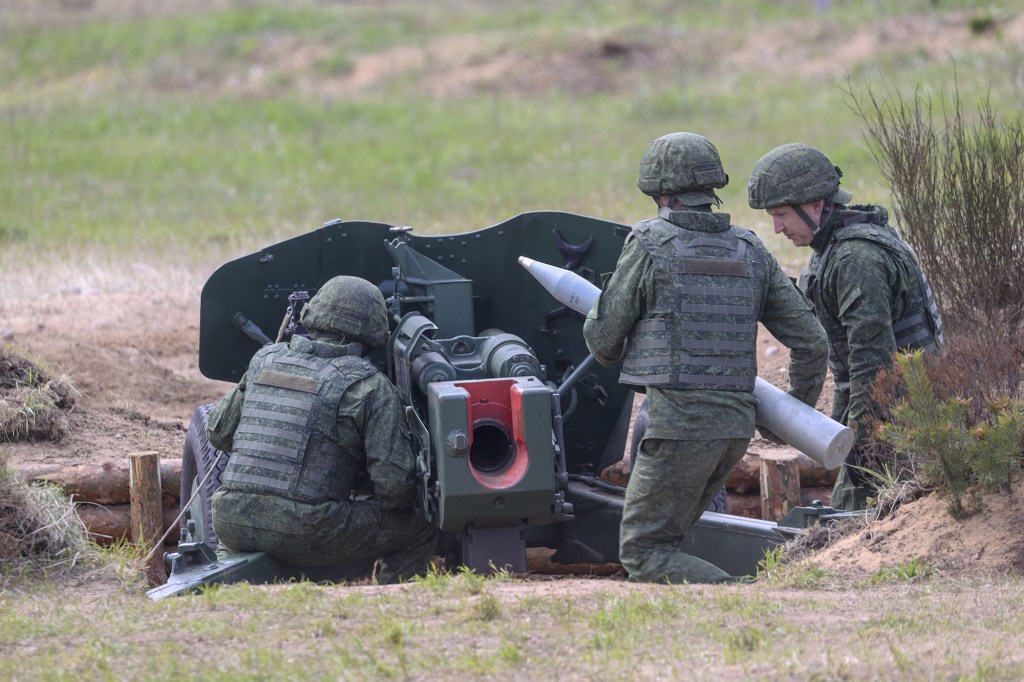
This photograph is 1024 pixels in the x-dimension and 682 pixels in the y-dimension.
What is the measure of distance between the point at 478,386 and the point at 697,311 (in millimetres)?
985

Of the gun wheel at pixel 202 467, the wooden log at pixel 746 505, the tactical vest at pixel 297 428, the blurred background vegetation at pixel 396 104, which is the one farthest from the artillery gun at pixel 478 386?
the blurred background vegetation at pixel 396 104

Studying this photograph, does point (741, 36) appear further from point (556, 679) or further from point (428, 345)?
point (556, 679)

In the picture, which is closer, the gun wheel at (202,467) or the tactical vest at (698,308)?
the tactical vest at (698,308)

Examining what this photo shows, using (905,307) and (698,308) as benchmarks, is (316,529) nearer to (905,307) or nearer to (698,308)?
(698,308)

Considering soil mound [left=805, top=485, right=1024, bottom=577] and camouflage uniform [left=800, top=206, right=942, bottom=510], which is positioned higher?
camouflage uniform [left=800, top=206, right=942, bottom=510]

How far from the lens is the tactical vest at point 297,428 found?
5969 millimetres

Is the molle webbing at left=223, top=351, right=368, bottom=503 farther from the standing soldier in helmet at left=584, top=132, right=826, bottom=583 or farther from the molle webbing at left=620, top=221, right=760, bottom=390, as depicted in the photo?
the molle webbing at left=620, top=221, right=760, bottom=390

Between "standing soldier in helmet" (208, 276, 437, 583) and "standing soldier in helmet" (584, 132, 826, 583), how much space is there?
1012 mm

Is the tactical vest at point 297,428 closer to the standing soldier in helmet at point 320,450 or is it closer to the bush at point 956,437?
the standing soldier in helmet at point 320,450

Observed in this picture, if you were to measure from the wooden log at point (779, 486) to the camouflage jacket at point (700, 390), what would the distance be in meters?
1.72

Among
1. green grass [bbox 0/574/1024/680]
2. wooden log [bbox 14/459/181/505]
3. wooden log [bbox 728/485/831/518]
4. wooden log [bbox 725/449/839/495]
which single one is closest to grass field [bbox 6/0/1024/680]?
green grass [bbox 0/574/1024/680]

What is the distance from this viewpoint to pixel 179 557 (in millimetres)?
5738

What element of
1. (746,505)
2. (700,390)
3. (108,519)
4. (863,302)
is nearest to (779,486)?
(746,505)

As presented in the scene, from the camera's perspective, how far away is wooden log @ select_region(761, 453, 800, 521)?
7523 mm
